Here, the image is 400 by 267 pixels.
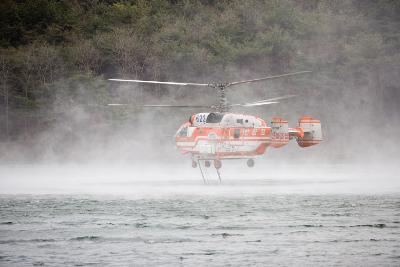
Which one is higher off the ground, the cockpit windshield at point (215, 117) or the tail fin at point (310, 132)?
the cockpit windshield at point (215, 117)

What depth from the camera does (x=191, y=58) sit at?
78.8 metres

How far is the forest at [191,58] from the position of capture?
7181 cm

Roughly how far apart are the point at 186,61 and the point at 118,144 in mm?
14325

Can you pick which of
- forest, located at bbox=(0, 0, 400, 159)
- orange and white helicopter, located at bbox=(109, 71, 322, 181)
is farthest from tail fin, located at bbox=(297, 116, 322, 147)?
forest, located at bbox=(0, 0, 400, 159)

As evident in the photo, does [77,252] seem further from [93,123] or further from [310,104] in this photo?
[310,104]

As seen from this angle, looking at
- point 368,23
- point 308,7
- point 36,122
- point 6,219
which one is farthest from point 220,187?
point 308,7

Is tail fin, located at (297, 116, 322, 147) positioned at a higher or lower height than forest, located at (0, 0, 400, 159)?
lower

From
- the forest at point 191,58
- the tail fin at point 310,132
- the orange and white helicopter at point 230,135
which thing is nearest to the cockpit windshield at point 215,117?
the orange and white helicopter at point 230,135

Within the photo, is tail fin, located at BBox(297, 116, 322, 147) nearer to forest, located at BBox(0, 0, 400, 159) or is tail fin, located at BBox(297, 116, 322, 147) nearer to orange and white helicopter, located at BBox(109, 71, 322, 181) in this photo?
orange and white helicopter, located at BBox(109, 71, 322, 181)

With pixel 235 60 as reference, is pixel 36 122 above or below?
below

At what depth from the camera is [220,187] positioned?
33031 millimetres

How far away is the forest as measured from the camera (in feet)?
236

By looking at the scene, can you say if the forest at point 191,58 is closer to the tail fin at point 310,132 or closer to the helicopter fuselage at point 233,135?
the tail fin at point 310,132

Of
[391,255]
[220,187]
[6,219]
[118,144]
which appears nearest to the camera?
[391,255]
